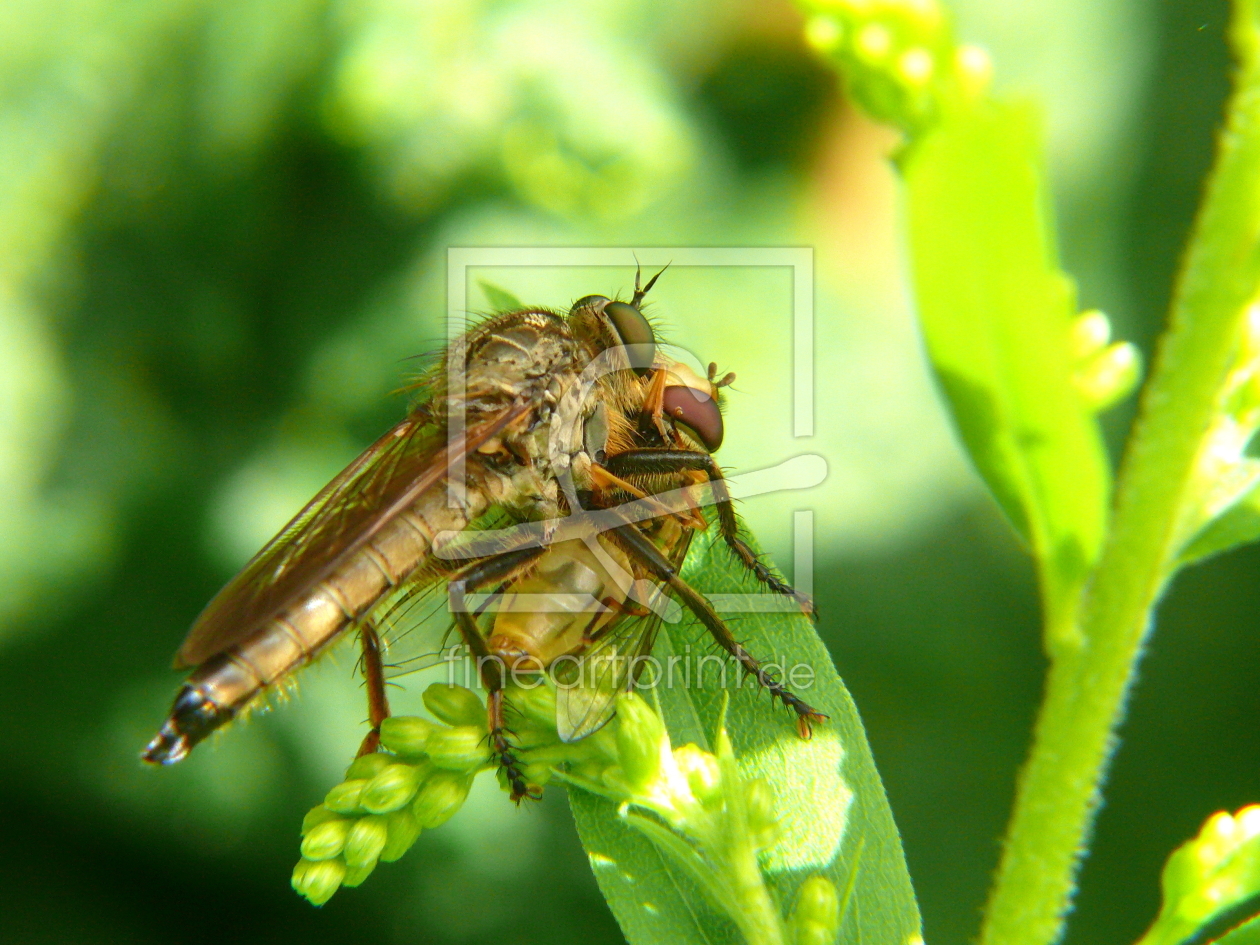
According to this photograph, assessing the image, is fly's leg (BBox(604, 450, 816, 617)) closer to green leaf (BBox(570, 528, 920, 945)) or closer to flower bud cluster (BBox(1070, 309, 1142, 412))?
green leaf (BBox(570, 528, 920, 945))

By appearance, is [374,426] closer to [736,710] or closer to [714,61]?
[714,61]

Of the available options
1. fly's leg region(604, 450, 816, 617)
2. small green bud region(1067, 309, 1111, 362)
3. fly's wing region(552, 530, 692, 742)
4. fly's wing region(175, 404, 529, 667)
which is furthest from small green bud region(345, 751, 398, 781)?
small green bud region(1067, 309, 1111, 362)

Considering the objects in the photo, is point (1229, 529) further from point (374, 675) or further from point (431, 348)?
point (431, 348)

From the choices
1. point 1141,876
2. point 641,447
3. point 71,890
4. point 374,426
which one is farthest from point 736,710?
point 71,890

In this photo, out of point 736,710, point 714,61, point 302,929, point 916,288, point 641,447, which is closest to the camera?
point 916,288

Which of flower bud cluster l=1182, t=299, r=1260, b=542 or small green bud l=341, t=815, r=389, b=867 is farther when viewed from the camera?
small green bud l=341, t=815, r=389, b=867

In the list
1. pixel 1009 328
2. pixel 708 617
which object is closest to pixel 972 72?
pixel 1009 328

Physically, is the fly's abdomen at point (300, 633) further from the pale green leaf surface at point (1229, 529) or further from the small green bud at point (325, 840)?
the pale green leaf surface at point (1229, 529)
